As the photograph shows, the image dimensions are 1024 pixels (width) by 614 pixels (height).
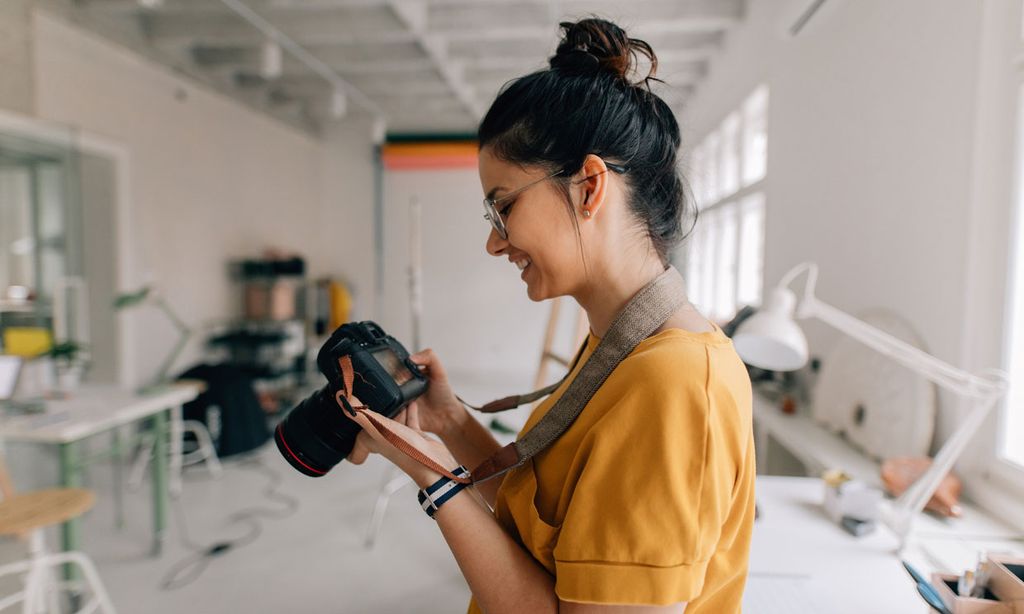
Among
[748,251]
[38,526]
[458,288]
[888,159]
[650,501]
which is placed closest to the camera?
[650,501]

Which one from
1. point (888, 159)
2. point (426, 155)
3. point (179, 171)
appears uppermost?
point (426, 155)

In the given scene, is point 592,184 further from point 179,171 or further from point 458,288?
point 458,288

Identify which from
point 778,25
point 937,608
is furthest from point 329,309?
point 937,608

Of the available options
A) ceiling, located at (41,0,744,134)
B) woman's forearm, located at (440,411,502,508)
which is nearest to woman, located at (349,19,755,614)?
woman's forearm, located at (440,411,502,508)

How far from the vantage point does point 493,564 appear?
63cm

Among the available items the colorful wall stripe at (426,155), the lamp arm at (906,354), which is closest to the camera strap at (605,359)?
the lamp arm at (906,354)

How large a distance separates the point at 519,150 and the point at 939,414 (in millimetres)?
1768

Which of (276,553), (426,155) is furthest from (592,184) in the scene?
(426,155)

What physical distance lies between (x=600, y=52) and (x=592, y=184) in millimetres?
219

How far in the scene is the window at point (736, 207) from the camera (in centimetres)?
362

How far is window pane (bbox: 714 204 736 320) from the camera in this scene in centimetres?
432

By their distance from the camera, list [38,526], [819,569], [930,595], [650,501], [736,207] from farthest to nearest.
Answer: [736,207] → [38,526] → [819,569] → [930,595] → [650,501]

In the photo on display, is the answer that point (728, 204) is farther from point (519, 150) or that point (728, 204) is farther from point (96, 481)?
point (96, 481)

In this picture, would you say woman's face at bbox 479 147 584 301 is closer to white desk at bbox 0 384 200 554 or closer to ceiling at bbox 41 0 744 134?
white desk at bbox 0 384 200 554
